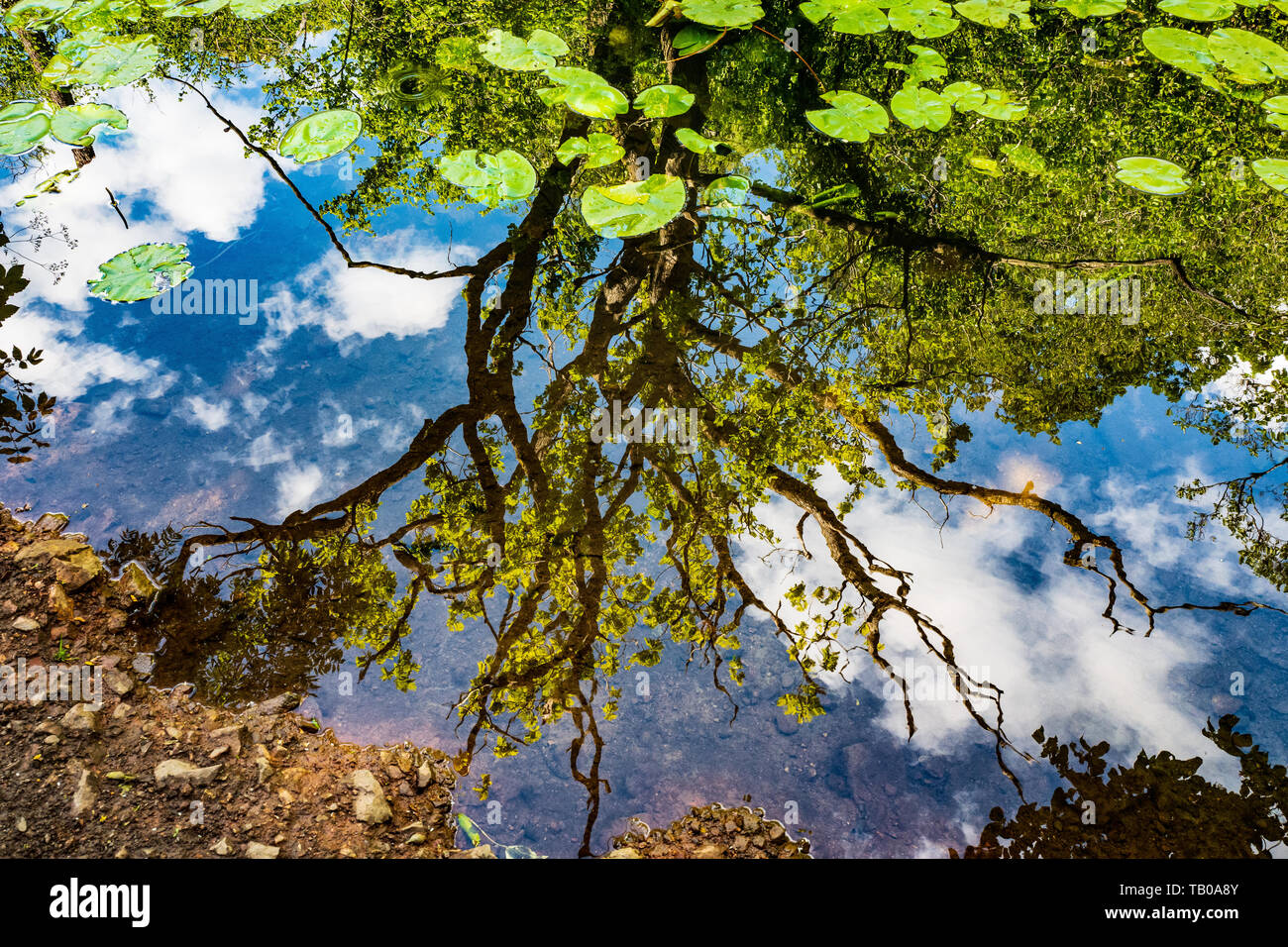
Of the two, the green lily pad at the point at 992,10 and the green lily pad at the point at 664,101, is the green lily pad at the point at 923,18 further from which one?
the green lily pad at the point at 664,101

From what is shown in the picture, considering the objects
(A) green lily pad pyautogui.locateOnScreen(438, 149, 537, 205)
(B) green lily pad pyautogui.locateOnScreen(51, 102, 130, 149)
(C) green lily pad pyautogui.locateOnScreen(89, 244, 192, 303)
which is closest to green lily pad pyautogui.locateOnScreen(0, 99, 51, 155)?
(B) green lily pad pyautogui.locateOnScreen(51, 102, 130, 149)

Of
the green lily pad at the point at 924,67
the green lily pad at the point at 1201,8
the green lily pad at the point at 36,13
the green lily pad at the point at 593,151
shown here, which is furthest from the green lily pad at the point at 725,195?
the green lily pad at the point at 36,13

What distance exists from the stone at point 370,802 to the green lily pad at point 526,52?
2.71 m

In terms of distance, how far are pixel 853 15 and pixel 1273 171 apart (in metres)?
1.78

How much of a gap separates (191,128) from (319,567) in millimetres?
2631

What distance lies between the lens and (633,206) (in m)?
2.01

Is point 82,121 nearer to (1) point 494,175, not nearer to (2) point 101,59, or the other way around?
(2) point 101,59

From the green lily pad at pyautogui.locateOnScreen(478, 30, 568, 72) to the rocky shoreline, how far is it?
2577mm

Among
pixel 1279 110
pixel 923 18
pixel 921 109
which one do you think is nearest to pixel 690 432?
pixel 921 109

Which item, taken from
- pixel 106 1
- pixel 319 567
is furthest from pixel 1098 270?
pixel 106 1

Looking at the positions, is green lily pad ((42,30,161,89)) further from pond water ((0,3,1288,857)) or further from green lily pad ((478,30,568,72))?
green lily pad ((478,30,568,72))

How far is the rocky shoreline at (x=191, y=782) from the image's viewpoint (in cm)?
120

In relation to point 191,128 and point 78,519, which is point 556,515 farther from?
point 191,128

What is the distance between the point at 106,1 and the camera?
310cm
